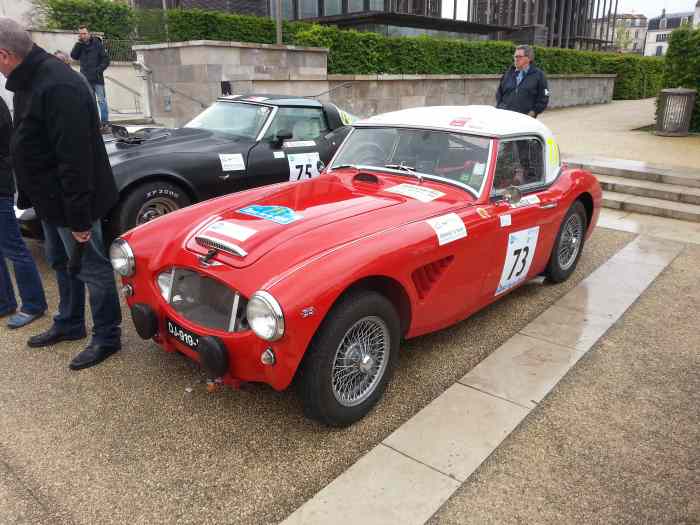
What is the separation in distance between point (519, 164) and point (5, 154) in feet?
13.0

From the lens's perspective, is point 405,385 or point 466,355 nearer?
point 405,385

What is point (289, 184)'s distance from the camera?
4.20 meters

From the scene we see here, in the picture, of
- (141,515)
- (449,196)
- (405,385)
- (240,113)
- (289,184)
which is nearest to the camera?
(141,515)

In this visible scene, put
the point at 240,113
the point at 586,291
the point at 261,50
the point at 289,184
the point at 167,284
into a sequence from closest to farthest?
the point at 167,284 → the point at 289,184 → the point at 586,291 → the point at 240,113 → the point at 261,50

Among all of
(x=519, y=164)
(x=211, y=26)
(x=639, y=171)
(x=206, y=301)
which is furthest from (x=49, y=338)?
(x=211, y=26)

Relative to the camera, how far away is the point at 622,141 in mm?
12539

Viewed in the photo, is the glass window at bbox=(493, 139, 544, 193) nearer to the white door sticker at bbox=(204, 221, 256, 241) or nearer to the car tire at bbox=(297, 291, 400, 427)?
the car tire at bbox=(297, 291, 400, 427)

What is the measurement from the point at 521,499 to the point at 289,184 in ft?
8.95

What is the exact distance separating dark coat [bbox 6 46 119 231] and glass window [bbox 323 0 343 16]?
2103 cm

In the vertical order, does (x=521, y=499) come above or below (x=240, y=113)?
below

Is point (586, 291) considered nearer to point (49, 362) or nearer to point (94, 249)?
point (94, 249)

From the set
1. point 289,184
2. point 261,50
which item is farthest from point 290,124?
point 261,50

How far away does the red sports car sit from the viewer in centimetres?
270

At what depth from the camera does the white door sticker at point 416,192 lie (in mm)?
3644
